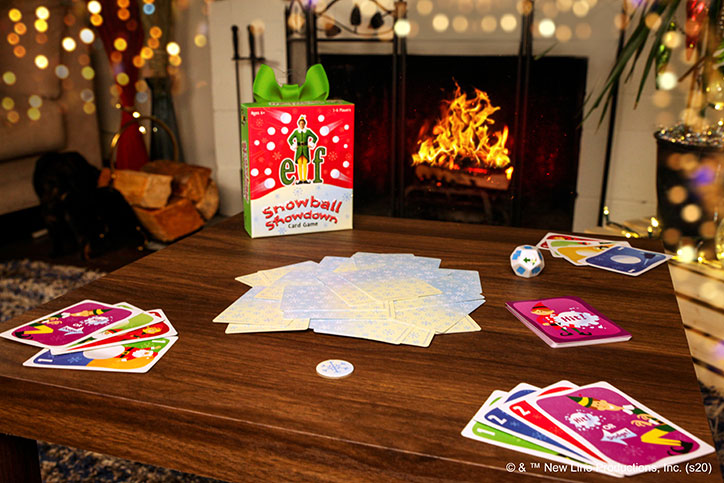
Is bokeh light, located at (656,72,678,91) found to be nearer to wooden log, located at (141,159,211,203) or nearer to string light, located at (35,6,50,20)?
wooden log, located at (141,159,211,203)

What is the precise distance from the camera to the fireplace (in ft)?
7.89

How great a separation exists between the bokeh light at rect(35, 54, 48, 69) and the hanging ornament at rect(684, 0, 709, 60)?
2.59 meters

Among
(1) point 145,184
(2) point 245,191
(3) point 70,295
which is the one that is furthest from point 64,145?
(3) point 70,295

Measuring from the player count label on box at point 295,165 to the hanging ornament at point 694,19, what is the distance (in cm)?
131

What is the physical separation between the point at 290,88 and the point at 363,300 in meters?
0.51

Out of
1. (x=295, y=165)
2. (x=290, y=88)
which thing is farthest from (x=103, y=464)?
(x=290, y=88)

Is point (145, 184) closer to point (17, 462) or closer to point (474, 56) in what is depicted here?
point (474, 56)

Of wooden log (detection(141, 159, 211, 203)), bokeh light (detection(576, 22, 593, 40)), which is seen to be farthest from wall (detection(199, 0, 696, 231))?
wooden log (detection(141, 159, 211, 203))

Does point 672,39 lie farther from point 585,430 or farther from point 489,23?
point 585,430

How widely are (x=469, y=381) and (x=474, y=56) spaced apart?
2.00 m

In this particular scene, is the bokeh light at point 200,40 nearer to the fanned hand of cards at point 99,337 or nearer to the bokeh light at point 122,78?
the bokeh light at point 122,78

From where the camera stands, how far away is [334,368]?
720 millimetres

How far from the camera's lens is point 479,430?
0.61 metres

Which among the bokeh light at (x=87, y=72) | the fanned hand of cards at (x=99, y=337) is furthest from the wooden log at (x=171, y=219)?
the fanned hand of cards at (x=99, y=337)
